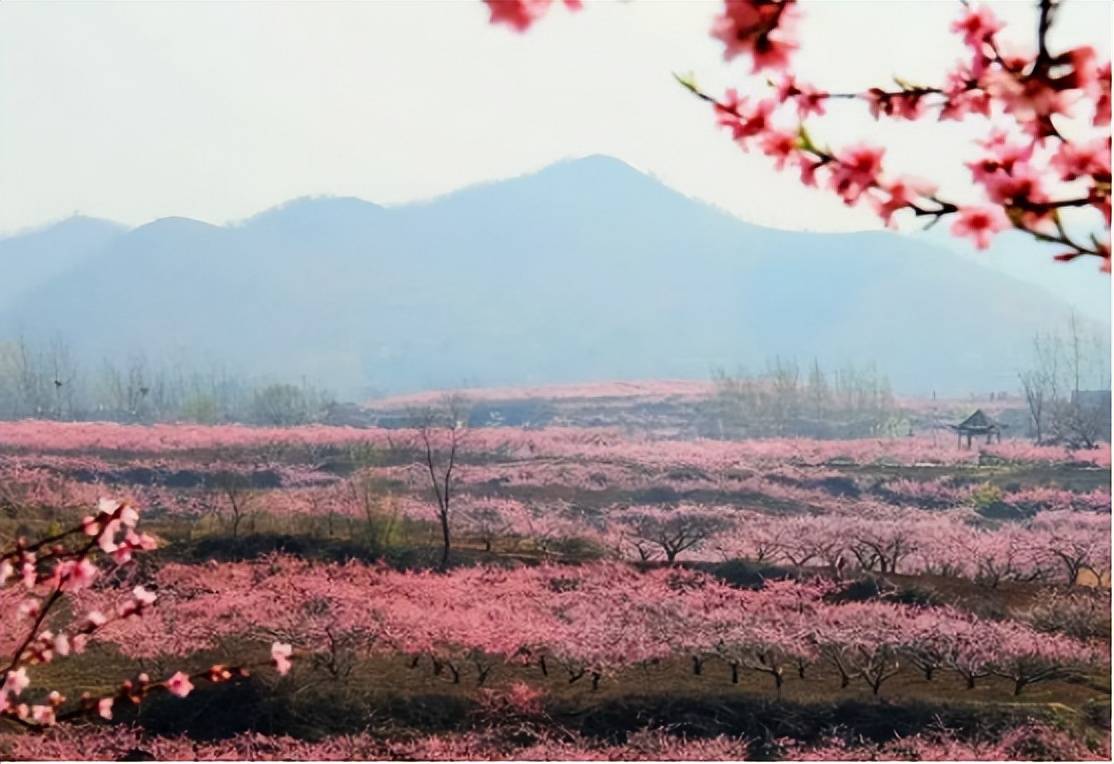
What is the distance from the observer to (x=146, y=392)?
11.0 feet

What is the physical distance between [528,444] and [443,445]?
0.22 m

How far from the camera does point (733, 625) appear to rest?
299cm

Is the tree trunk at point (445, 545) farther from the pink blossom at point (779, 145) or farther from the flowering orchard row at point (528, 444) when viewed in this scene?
the pink blossom at point (779, 145)

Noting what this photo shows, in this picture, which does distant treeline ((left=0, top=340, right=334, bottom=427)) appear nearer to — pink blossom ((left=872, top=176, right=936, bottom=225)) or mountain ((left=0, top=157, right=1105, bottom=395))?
mountain ((left=0, top=157, right=1105, bottom=395))

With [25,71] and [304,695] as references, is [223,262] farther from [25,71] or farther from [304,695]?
[304,695]

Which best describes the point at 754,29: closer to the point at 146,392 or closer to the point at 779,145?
the point at 779,145

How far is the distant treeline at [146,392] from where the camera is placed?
10.8 feet

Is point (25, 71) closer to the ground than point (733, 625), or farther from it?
farther from it

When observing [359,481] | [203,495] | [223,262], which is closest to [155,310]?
[223,262]

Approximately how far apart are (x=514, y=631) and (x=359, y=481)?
1.90 ft

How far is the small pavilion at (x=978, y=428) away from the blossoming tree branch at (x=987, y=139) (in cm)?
238

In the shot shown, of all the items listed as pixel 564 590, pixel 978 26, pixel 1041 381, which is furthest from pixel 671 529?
pixel 978 26

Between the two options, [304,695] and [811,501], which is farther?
[811,501]

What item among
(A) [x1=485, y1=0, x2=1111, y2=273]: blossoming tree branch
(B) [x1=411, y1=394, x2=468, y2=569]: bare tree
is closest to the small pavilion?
(B) [x1=411, y1=394, x2=468, y2=569]: bare tree
